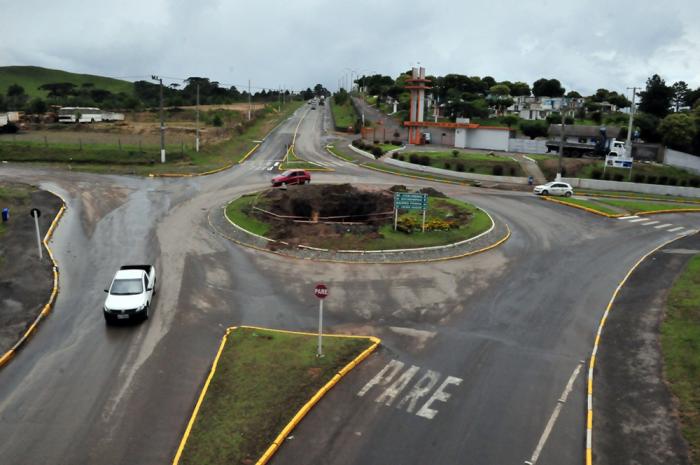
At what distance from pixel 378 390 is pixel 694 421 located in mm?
8348

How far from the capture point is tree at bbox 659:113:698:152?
219 ft

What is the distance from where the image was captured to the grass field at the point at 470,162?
59656 millimetres

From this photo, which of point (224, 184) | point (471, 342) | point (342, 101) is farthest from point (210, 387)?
point (342, 101)

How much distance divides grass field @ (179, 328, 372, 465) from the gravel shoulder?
26.1ft

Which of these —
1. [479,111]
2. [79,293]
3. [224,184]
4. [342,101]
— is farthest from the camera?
[342,101]

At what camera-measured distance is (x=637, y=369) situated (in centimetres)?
1722

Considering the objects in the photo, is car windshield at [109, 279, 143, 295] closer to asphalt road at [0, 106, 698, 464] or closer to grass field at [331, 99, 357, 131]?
asphalt road at [0, 106, 698, 464]

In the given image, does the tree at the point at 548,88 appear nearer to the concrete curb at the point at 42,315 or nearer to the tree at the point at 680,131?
the tree at the point at 680,131

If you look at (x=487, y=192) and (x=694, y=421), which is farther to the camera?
(x=487, y=192)

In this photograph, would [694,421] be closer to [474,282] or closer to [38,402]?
[474,282]

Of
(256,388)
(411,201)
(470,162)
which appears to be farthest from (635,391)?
(470,162)

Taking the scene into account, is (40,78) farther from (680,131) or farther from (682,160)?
(682,160)

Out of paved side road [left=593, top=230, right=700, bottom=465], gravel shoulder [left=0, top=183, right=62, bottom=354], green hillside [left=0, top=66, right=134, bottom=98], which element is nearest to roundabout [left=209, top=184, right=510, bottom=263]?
paved side road [left=593, top=230, right=700, bottom=465]

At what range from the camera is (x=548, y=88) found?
5197 inches
